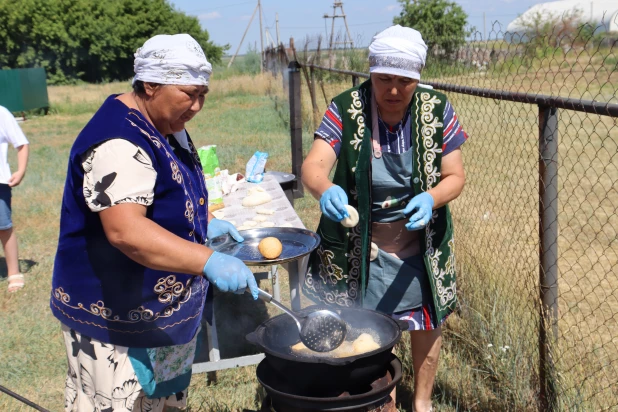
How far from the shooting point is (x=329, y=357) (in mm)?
1932

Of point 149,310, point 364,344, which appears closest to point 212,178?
point 149,310

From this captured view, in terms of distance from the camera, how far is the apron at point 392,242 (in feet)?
8.48

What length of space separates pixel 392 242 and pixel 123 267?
1.26 meters

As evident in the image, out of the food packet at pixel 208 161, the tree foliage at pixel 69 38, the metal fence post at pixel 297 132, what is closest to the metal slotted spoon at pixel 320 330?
the food packet at pixel 208 161

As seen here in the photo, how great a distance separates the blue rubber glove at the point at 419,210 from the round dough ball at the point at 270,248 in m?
0.70

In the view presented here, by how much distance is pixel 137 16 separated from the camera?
1916 inches

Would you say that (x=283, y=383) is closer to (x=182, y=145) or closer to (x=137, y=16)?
(x=182, y=145)

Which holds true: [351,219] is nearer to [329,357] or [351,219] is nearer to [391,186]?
[391,186]

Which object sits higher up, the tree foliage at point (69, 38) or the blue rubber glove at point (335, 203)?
the tree foliage at point (69, 38)

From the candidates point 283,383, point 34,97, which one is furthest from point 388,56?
point 34,97

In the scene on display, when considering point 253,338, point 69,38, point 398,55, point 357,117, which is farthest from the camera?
point 69,38

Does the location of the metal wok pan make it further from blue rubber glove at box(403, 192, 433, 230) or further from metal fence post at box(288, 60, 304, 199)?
metal fence post at box(288, 60, 304, 199)

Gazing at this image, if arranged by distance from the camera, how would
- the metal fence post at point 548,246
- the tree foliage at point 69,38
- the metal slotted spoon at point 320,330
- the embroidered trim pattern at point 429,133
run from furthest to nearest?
the tree foliage at point 69,38, the metal fence post at point 548,246, the embroidered trim pattern at point 429,133, the metal slotted spoon at point 320,330

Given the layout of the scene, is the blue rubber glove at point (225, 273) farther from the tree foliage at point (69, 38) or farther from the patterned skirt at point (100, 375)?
the tree foliage at point (69, 38)
